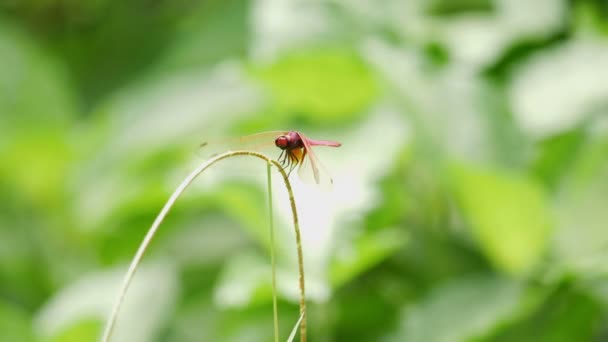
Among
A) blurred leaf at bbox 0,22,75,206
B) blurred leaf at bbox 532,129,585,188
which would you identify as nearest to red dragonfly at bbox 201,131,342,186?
blurred leaf at bbox 532,129,585,188

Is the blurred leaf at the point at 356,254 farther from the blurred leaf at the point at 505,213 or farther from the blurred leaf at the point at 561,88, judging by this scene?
the blurred leaf at the point at 561,88

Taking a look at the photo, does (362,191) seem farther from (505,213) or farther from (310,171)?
(310,171)

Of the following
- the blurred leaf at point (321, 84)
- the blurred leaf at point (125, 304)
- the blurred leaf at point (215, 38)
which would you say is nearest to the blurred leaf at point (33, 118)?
the blurred leaf at point (215, 38)

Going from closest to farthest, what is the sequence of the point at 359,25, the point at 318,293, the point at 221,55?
1. the point at 318,293
2. the point at 359,25
3. the point at 221,55

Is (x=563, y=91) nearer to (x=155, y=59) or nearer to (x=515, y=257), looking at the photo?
(x=515, y=257)

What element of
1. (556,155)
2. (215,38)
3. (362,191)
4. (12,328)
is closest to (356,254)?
(362,191)

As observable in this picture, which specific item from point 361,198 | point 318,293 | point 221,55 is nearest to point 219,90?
point 221,55
